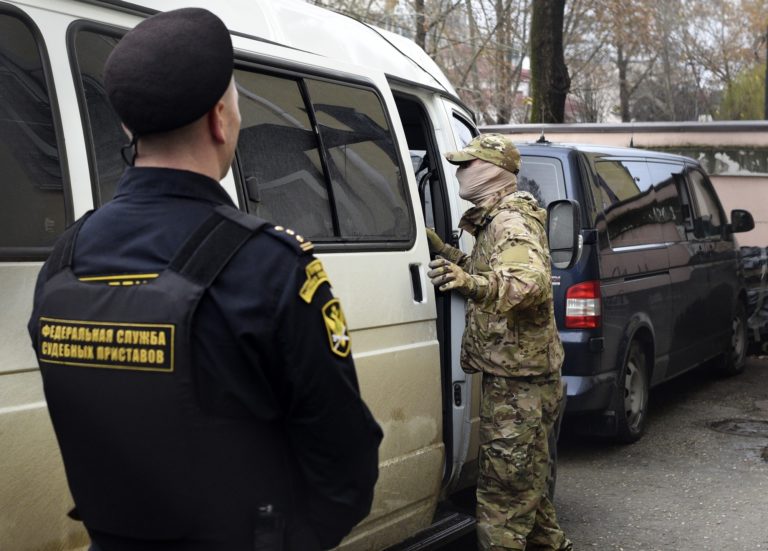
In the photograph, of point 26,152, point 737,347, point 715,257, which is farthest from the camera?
point 737,347

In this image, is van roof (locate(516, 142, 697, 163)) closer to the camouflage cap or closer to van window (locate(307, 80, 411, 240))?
the camouflage cap

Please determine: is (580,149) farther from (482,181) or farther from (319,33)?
(319,33)

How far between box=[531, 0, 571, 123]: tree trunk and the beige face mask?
402 inches

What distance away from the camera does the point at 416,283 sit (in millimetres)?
3945

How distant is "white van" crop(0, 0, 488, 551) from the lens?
2.47m

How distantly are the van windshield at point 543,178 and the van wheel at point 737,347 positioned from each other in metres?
A: 3.54

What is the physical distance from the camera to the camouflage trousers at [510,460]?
13.8ft

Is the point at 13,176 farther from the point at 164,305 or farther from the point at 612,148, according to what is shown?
the point at 612,148

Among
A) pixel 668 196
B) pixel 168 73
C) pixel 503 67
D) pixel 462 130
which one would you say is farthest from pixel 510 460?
pixel 503 67

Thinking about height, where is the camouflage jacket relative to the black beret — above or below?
below

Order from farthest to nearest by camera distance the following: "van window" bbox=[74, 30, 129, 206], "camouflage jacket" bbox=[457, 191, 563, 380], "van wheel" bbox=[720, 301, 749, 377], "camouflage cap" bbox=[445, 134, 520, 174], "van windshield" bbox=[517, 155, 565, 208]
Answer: "van wheel" bbox=[720, 301, 749, 377]
"van windshield" bbox=[517, 155, 565, 208]
"camouflage cap" bbox=[445, 134, 520, 174]
"camouflage jacket" bbox=[457, 191, 563, 380]
"van window" bbox=[74, 30, 129, 206]

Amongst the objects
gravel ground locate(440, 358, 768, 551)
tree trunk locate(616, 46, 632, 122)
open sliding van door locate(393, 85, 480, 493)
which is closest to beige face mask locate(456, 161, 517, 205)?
open sliding van door locate(393, 85, 480, 493)

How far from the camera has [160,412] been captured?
1659 mm

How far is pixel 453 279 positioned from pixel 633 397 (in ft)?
11.0
